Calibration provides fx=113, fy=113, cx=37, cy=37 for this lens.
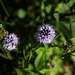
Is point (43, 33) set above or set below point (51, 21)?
below

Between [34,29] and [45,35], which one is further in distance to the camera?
[34,29]

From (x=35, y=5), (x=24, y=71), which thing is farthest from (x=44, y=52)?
(x=35, y=5)

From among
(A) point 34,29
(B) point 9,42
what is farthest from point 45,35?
(A) point 34,29

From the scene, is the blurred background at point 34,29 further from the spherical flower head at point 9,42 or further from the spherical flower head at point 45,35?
the spherical flower head at point 45,35

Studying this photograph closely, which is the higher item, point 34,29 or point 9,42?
point 34,29

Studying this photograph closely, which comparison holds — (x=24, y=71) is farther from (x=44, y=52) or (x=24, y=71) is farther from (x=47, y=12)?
(x=47, y=12)

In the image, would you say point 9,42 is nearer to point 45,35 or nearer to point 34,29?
point 45,35

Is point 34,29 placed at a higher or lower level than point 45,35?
higher

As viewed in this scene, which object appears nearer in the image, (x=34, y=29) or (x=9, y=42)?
(x=9, y=42)
